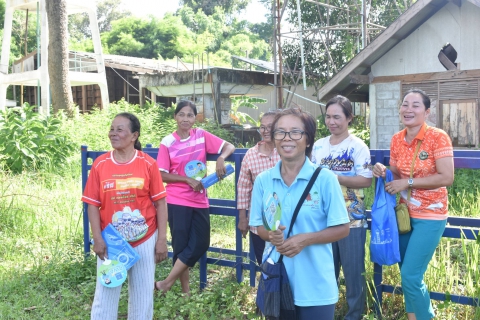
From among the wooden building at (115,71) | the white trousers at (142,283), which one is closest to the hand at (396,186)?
the white trousers at (142,283)

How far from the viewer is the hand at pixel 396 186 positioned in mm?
3488

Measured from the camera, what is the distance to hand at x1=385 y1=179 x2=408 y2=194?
11.4 feet

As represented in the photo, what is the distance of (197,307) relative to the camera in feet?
14.2

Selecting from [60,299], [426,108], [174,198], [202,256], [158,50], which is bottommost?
[60,299]

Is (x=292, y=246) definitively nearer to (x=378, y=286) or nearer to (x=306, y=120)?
(x=306, y=120)

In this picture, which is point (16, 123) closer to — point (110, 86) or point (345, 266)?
point (345, 266)

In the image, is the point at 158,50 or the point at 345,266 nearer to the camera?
the point at 345,266

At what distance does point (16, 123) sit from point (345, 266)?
8.09 m

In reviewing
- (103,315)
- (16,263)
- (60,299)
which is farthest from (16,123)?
(103,315)

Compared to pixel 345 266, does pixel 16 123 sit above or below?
above

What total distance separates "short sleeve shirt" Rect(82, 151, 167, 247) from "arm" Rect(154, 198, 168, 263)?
7 centimetres

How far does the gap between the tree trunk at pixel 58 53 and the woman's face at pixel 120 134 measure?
11270 mm

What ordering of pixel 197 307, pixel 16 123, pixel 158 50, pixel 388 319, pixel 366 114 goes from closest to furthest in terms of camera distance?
pixel 388 319, pixel 197 307, pixel 16 123, pixel 366 114, pixel 158 50

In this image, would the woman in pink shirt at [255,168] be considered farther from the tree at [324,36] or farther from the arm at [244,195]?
the tree at [324,36]
